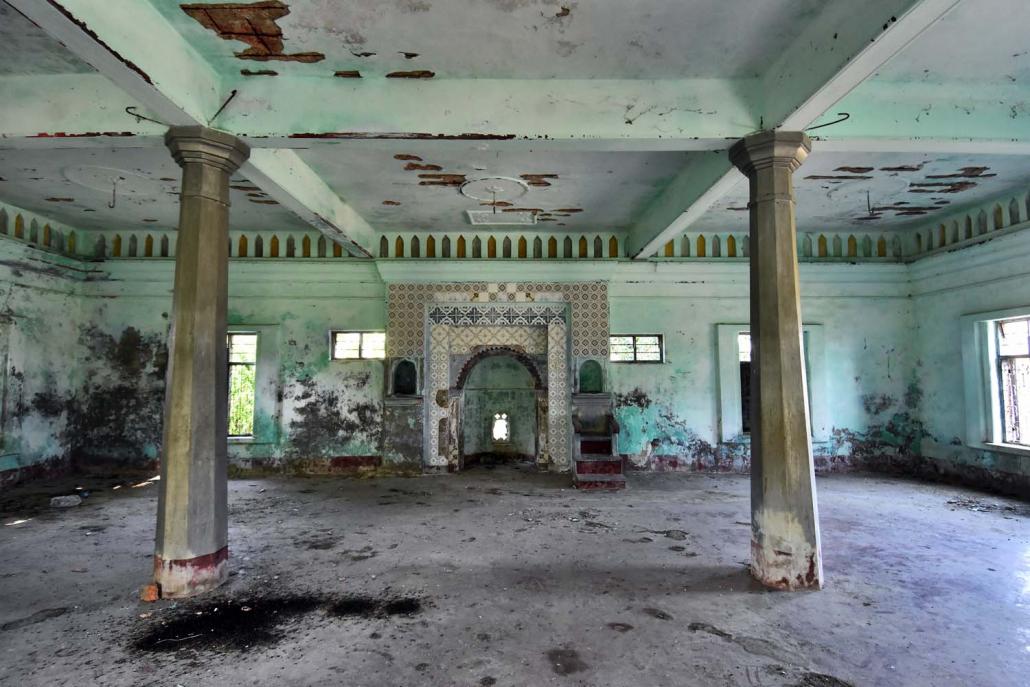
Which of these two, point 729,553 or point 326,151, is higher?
point 326,151

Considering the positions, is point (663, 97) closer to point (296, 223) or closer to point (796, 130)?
point (796, 130)

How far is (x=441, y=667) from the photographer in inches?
112

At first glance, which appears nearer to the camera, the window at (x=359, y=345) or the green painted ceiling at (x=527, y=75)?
the green painted ceiling at (x=527, y=75)

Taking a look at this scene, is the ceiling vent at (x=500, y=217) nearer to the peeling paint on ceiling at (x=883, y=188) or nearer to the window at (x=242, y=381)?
the peeling paint on ceiling at (x=883, y=188)

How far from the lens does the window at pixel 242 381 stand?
8.84m

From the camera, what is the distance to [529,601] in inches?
145

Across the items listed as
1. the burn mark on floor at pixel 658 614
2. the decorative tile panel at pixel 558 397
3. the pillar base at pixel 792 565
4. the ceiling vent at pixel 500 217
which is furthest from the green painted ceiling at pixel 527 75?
the decorative tile panel at pixel 558 397

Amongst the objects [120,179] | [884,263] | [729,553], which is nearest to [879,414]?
[884,263]

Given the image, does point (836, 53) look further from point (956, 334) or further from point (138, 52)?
point (956, 334)

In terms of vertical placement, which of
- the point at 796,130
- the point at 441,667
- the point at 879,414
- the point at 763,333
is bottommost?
the point at 441,667

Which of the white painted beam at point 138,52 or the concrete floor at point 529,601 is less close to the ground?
the white painted beam at point 138,52

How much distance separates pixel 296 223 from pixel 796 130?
6815mm

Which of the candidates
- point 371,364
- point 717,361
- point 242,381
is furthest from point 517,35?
point 242,381

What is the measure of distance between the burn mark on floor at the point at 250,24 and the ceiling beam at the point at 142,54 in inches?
10.7
